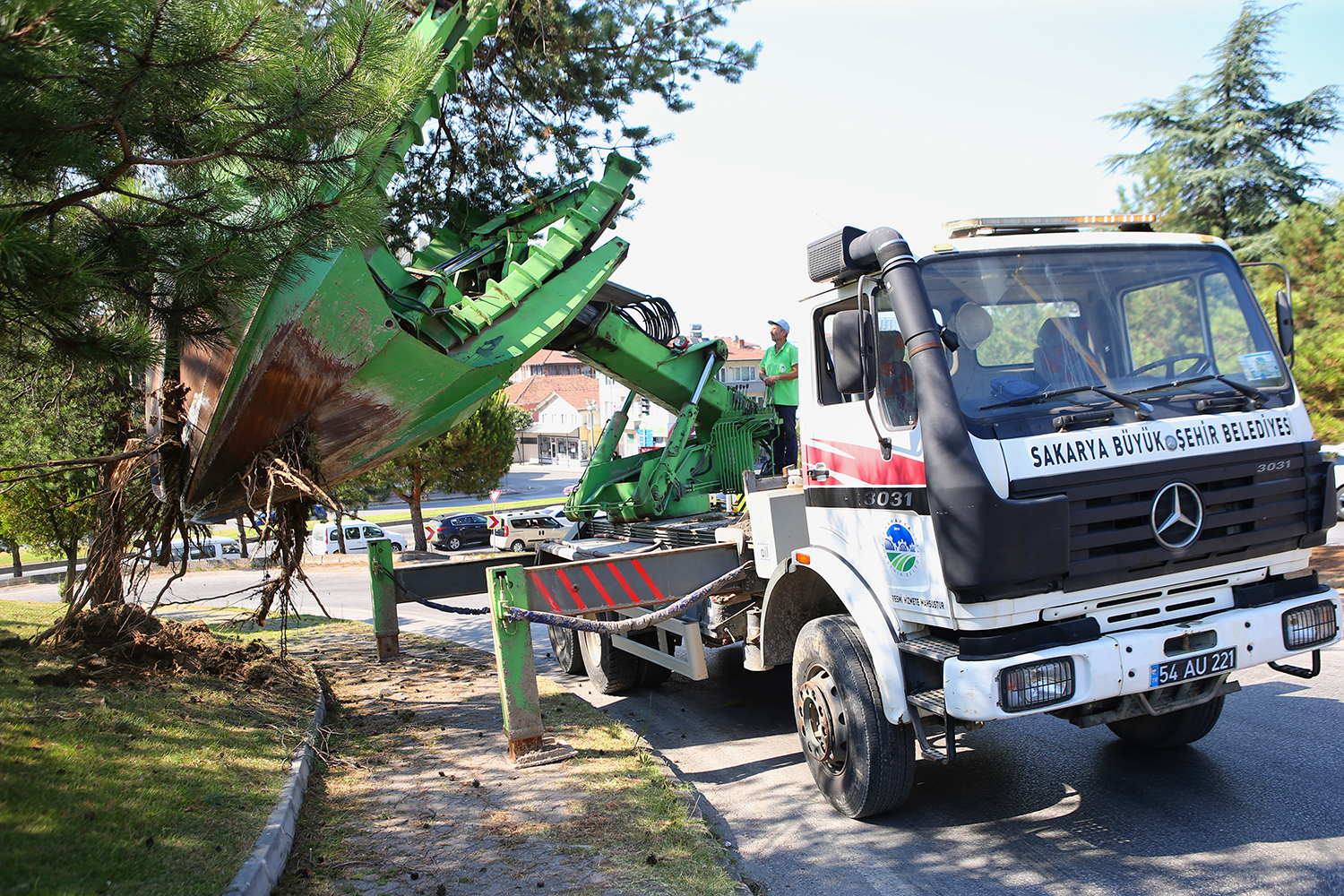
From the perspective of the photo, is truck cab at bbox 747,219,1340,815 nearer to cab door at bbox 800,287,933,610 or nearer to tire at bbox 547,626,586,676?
cab door at bbox 800,287,933,610

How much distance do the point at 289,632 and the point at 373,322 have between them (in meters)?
7.23

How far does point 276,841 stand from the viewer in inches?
149

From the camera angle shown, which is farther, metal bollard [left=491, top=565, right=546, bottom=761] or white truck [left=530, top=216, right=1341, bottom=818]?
metal bollard [left=491, top=565, right=546, bottom=761]

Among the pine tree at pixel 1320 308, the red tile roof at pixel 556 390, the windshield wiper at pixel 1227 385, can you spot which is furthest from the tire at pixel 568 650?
the red tile roof at pixel 556 390

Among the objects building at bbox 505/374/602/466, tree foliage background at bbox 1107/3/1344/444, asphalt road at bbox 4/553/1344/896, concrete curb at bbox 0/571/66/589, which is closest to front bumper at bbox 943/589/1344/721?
asphalt road at bbox 4/553/1344/896

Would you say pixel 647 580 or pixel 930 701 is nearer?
pixel 930 701

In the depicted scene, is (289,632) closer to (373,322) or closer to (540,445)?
(373,322)

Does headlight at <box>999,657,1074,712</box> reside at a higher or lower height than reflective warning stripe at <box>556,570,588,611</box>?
lower

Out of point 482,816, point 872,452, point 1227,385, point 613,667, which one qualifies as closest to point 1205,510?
point 1227,385

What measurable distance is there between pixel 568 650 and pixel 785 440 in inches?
113

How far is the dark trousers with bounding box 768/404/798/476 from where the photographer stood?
25.6 ft

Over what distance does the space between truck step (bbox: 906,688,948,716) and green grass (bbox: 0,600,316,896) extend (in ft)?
9.62

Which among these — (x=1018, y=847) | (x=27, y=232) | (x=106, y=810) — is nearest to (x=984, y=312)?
(x=1018, y=847)

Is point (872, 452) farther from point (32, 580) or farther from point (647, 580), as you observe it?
point (32, 580)
